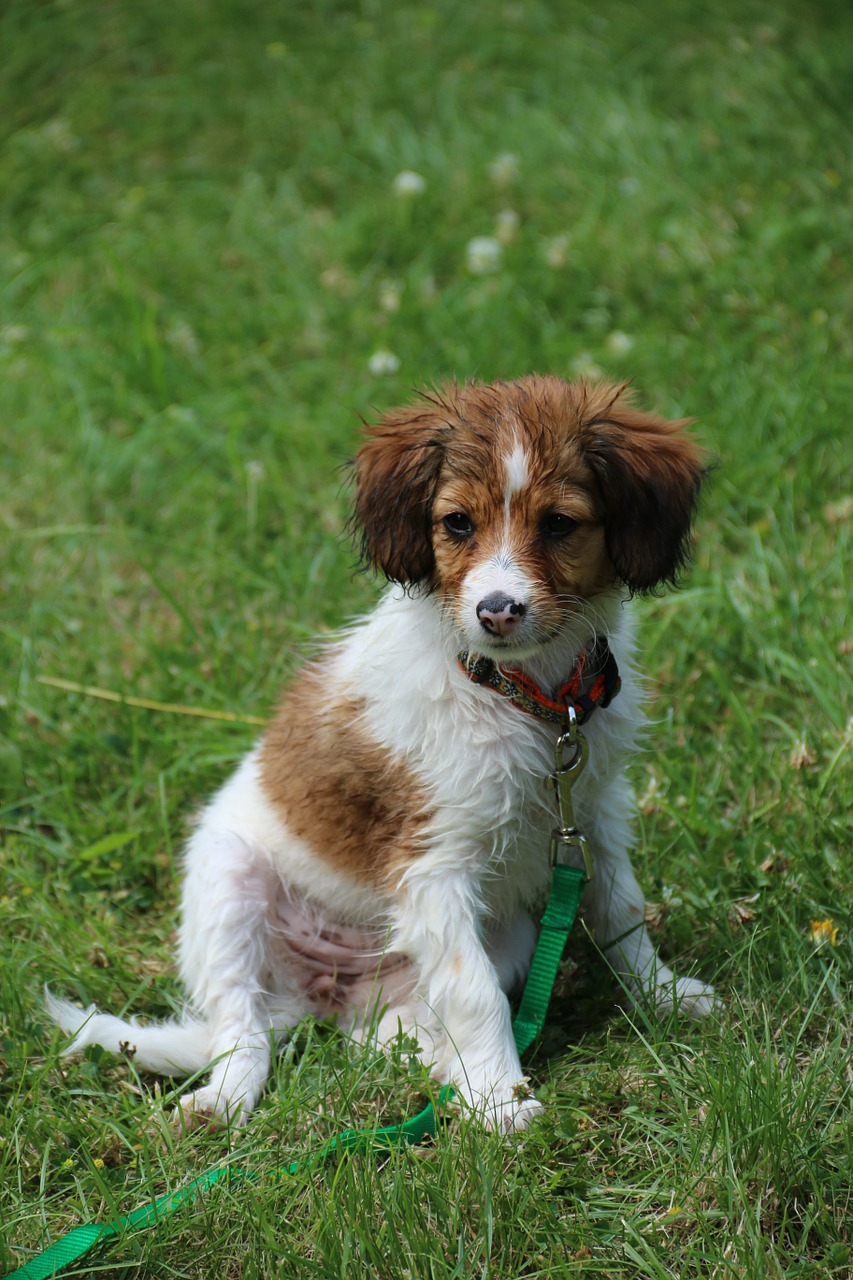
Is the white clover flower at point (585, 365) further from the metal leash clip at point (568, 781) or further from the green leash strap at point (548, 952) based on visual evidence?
the green leash strap at point (548, 952)

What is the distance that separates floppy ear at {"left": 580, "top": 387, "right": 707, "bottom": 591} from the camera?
304 cm

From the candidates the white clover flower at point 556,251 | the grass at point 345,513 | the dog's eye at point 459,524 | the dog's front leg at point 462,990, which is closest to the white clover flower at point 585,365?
the grass at point 345,513

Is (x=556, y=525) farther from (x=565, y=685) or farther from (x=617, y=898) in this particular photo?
(x=617, y=898)

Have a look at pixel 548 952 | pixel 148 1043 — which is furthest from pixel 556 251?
pixel 148 1043

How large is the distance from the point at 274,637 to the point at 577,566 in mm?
2079

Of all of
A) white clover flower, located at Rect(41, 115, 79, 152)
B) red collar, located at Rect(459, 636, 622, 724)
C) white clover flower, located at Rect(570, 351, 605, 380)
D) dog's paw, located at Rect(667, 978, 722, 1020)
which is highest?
red collar, located at Rect(459, 636, 622, 724)

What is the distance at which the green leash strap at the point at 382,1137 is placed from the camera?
263 cm

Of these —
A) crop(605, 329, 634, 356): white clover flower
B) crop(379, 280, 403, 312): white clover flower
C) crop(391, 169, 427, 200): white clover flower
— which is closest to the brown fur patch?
crop(605, 329, 634, 356): white clover flower

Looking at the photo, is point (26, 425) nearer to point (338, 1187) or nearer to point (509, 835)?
point (509, 835)

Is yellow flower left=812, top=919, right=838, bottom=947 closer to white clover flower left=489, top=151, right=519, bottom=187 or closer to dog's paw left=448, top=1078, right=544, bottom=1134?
dog's paw left=448, top=1078, right=544, bottom=1134

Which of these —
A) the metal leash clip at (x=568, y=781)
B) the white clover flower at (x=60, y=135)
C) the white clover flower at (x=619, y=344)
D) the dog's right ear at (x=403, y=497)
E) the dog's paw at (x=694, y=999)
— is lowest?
the white clover flower at (x=60, y=135)

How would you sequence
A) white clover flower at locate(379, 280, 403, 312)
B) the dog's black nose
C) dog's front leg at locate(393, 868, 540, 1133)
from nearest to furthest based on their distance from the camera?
the dog's black nose, dog's front leg at locate(393, 868, 540, 1133), white clover flower at locate(379, 280, 403, 312)

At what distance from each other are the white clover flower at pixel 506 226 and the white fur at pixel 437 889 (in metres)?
3.81

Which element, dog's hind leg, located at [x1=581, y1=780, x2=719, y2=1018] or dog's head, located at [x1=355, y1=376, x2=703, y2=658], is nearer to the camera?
dog's head, located at [x1=355, y1=376, x2=703, y2=658]
